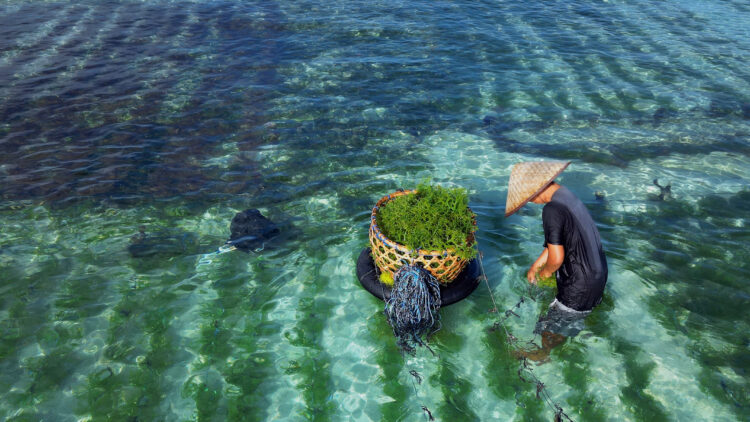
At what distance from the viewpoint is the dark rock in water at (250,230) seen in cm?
828

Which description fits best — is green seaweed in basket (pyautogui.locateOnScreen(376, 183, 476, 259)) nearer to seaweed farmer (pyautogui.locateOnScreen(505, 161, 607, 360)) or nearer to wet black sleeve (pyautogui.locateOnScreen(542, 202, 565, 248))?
seaweed farmer (pyautogui.locateOnScreen(505, 161, 607, 360))

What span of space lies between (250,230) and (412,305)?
3931 millimetres

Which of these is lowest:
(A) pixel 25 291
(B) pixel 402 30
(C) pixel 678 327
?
(C) pixel 678 327

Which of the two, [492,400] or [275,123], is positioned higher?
[275,123]

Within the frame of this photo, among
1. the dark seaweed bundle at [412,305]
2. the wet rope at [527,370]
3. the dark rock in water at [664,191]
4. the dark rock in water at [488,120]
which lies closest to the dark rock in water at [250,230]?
the dark seaweed bundle at [412,305]

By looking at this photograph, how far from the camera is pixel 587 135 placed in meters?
12.2

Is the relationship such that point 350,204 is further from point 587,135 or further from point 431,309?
point 587,135

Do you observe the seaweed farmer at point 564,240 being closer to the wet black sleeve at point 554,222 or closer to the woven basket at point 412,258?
the wet black sleeve at point 554,222

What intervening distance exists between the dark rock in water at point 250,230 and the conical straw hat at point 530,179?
15.2 feet

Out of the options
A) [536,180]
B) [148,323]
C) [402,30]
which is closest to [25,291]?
[148,323]

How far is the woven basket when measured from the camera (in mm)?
5984

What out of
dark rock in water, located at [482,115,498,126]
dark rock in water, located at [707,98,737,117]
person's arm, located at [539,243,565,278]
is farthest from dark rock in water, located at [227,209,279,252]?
dark rock in water, located at [707,98,737,117]

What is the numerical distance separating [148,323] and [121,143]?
21.7 feet

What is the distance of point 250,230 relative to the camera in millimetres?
8477
